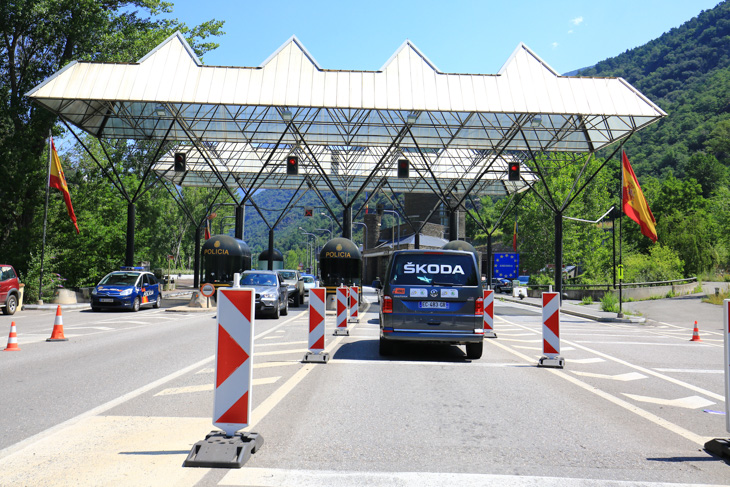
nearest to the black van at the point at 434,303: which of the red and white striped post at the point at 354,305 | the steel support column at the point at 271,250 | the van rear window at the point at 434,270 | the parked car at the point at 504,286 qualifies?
the van rear window at the point at 434,270

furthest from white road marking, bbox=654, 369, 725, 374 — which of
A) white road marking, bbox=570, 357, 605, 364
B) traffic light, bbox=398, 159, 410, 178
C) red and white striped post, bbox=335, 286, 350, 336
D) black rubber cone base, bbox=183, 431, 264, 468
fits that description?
traffic light, bbox=398, 159, 410, 178

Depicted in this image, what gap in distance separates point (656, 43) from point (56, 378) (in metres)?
187

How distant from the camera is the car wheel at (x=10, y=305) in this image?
2223 cm

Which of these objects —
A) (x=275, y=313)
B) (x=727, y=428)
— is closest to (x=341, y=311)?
(x=275, y=313)

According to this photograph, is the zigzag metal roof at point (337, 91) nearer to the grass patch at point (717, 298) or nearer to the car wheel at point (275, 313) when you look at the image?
the grass patch at point (717, 298)

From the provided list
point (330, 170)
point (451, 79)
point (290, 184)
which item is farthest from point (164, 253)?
point (451, 79)

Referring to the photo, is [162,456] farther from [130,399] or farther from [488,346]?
[488,346]

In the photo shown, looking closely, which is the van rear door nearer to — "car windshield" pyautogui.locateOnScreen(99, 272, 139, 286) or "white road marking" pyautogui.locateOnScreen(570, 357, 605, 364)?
"white road marking" pyautogui.locateOnScreen(570, 357, 605, 364)

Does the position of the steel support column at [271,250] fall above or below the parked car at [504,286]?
above

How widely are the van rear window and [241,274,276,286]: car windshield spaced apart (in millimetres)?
12320

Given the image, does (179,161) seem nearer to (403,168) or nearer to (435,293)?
(403,168)

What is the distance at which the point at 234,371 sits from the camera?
518 cm

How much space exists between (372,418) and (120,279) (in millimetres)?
22254

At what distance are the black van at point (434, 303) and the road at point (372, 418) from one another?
56 cm
